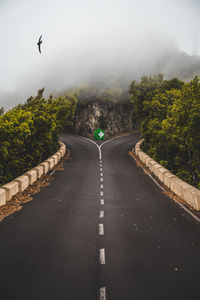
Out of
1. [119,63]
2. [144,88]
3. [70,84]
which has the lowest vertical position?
[144,88]

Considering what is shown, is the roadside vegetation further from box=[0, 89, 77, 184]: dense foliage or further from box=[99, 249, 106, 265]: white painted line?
box=[99, 249, 106, 265]: white painted line

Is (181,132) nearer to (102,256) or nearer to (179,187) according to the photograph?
(179,187)

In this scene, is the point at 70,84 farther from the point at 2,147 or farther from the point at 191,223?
the point at 191,223

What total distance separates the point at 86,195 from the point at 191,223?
6510 mm

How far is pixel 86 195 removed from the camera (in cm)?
1586

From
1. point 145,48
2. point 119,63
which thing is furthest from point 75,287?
point 145,48

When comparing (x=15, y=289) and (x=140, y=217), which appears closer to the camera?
(x=15, y=289)

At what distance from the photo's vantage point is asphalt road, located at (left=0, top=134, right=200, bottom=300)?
6.37 meters

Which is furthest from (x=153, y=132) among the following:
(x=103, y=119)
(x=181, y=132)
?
(x=103, y=119)

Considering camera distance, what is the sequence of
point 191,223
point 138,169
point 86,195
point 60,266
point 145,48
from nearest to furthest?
point 60,266 < point 191,223 < point 86,195 < point 138,169 < point 145,48

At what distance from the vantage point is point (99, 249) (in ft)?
28.1

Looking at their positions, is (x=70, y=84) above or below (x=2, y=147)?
above

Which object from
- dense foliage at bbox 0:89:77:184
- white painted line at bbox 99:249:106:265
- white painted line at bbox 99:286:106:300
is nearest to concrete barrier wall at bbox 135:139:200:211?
white painted line at bbox 99:249:106:265

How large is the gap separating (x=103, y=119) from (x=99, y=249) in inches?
2259
